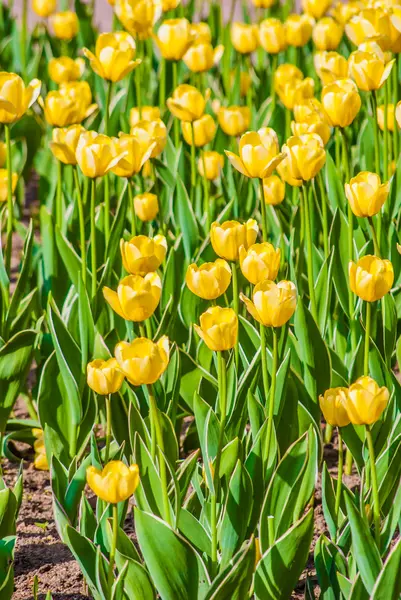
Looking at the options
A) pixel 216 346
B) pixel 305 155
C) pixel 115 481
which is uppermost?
pixel 305 155

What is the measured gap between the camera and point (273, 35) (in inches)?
129

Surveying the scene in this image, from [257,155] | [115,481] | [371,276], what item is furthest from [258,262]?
[115,481]

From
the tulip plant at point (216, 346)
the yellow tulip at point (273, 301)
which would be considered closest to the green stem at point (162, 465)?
the tulip plant at point (216, 346)

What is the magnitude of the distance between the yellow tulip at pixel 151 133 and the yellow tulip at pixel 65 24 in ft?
5.09

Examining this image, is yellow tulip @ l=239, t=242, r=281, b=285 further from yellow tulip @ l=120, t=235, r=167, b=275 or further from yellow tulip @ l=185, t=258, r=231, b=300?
yellow tulip @ l=120, t=235, r=167, b=275

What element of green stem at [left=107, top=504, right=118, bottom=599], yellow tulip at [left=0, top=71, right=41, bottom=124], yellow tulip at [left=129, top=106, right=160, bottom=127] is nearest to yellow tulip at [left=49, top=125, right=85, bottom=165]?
yellow tulip at [left=0, top=71, right=41, bottom=124]

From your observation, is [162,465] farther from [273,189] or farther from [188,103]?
[188,103]

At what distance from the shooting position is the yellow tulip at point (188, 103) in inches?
101

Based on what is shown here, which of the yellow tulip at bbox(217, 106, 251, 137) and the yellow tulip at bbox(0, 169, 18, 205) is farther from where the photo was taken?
the yellow tulip at bbox(217, 106, 251, 137)

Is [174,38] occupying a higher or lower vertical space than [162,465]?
higher

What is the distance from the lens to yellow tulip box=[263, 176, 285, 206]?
98.4 inches

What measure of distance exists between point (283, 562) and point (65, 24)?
2773 millimetres

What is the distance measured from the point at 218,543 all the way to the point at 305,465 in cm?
22

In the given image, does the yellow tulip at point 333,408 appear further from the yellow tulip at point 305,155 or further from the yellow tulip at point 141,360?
the yellow tulip at point 305,155
